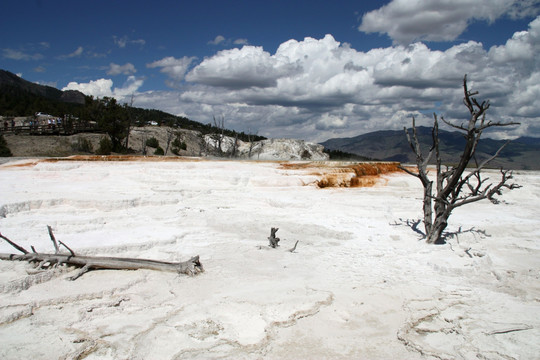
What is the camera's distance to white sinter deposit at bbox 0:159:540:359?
144 inches

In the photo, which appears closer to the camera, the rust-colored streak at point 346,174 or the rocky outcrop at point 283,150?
the rust-colored streak at point 346,174

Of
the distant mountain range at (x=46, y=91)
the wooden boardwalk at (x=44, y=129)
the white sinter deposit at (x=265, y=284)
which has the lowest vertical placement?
the white sinter deposit at (x=265, y=284)

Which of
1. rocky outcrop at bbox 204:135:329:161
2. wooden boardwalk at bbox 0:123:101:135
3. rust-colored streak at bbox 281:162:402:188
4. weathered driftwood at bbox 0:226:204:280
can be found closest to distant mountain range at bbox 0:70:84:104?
wooden boardwalk at bbox 0:123:101:135

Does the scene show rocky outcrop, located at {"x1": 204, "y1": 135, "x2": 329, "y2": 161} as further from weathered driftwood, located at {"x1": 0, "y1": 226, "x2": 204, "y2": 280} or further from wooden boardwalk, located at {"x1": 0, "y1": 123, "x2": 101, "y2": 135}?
weathered driftwood, located at {"x1": 0, "y1": 226, "x2": 204, "y2": 280}

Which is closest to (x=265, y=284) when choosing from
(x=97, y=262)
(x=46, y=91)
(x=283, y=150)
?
(x=97, y=262)

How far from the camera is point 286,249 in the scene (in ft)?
23.2

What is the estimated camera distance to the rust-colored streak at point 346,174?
44.0 feet

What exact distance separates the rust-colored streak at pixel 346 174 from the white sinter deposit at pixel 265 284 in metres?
2.44

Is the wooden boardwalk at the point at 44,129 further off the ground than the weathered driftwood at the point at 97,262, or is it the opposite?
the wooden boardwalk at the point at 44,129

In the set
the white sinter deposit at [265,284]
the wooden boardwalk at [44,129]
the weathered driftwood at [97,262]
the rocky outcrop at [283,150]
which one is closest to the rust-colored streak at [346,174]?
the white sinter deposit at [265,284]

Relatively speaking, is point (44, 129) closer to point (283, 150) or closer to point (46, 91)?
point (283, 150)

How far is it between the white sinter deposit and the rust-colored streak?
2441mm

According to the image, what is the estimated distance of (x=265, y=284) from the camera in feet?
16.8

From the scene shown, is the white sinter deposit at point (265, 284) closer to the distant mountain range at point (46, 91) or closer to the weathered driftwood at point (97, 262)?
the weathered driftwood at point (97, 262)
